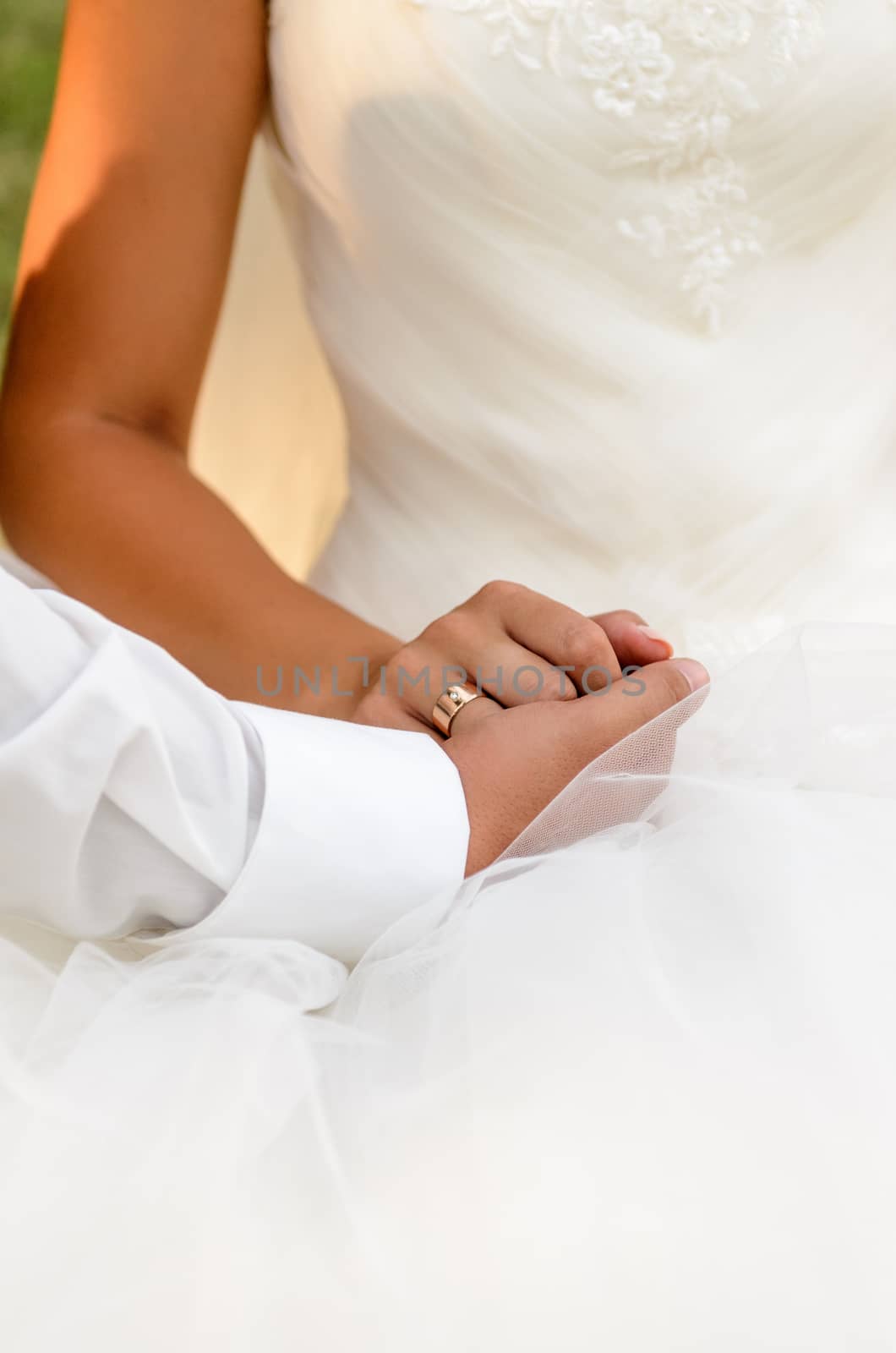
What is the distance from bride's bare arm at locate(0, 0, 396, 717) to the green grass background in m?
0.36

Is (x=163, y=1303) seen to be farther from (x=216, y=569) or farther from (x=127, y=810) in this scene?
(x=216, y=569)

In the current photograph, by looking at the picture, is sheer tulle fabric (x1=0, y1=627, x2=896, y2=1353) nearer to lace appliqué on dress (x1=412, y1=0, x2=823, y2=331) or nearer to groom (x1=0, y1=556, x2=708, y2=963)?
groom (x1=0, y1=556, x2=708, y2=963)

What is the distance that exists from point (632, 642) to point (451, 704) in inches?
3.9

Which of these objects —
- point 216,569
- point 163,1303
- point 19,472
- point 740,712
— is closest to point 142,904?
point 163,1303

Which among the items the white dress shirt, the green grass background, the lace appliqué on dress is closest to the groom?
the white dress shirt

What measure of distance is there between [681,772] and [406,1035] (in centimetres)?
19

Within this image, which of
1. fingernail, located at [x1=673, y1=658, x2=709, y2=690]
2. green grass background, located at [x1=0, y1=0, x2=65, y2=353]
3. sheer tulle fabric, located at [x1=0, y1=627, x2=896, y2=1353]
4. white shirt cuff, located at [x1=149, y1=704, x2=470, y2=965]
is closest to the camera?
sheer tulle fabric, located at [x1=0, y1=627, x2=896, y2=1353]

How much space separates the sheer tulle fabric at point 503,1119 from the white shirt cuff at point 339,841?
0.04 feet

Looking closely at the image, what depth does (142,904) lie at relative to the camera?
1.55 ft

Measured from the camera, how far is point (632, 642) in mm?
642

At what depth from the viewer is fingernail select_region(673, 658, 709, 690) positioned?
24.0 inches

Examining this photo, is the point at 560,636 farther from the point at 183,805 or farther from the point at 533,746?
the point at 183,805

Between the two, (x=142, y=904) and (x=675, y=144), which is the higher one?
(x=675, y=144)

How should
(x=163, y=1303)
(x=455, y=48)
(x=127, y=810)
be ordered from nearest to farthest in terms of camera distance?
(x=163, y=1303)
(x=127, y=810)
(x=455, y=48)
